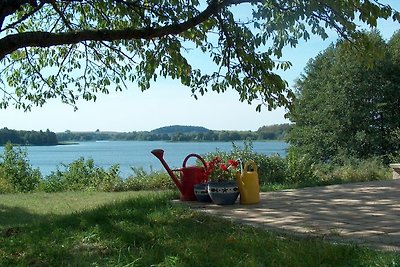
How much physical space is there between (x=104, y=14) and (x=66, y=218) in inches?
128

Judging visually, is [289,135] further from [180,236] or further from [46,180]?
[180,236]

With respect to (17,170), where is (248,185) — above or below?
above

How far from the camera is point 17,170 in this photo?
12.9m

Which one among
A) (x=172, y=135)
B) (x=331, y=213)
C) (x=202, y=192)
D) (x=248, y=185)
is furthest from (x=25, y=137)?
(x=331, y=213)

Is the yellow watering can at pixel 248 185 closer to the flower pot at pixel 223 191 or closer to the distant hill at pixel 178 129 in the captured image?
the flower pot at pixel 223 191

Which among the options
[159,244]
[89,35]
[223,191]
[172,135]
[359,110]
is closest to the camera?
→ [159,244]

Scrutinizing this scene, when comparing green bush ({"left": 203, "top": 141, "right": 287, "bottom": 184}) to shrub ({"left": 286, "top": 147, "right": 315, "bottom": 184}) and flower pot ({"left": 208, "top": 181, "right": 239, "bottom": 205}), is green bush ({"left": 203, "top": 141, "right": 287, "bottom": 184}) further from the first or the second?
flower pot ({"left": 208, "top": 181, "right": 239, "bottom": 205})

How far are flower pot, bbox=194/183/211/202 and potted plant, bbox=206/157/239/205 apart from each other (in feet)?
0.38

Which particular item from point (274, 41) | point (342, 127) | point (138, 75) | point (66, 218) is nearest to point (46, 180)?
point (138, 75)

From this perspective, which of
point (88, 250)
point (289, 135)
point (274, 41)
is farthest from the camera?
point (289, 135)

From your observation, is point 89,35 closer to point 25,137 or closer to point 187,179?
point 187,179

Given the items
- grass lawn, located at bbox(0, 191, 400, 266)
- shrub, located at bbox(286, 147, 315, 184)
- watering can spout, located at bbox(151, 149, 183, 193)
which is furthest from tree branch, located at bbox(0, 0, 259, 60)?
shrub, located at bbox(286, 147, 315, 184)

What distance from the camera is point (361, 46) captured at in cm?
604

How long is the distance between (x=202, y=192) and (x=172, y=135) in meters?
8.99
